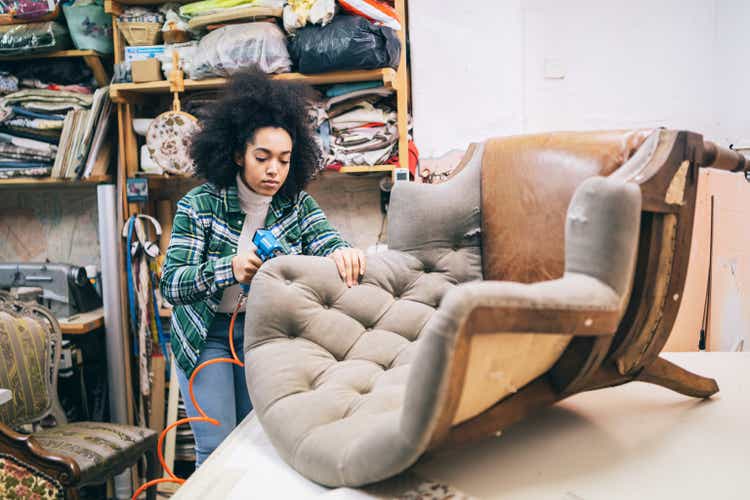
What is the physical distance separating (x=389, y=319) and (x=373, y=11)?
64.3 inches

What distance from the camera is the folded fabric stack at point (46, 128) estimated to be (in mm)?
2588

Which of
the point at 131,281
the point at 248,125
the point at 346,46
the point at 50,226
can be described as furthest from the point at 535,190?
the point at 50,226

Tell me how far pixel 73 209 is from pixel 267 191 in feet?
6.22

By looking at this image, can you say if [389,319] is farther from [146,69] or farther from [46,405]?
[146,69]

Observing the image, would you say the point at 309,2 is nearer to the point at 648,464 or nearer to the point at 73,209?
the point at 73,209

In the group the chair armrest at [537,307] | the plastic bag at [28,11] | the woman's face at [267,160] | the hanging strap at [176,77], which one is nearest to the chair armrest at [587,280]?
the chair armrest at [537,307]

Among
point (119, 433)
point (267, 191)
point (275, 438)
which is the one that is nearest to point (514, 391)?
point (275, 438)

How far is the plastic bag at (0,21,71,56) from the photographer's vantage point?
2559mm

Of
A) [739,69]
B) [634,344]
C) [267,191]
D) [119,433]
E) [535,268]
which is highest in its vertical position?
[739,69]

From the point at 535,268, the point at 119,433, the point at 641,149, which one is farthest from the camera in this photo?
the point at 119,433

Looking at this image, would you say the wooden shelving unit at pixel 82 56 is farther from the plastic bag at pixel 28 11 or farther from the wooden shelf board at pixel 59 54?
the plastic bag at pixel 28 11

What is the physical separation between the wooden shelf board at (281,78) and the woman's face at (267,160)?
2.28 feet

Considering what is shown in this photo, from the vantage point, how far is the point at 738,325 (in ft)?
5.68

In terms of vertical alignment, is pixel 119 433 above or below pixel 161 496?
above
